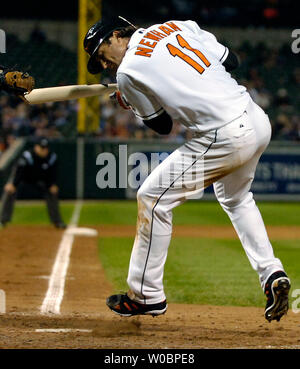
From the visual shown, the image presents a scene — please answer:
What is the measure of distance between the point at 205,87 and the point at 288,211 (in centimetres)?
1376

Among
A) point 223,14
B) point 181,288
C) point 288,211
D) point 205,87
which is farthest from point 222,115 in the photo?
point 223,14

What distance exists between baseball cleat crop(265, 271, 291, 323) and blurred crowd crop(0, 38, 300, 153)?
14755 millimetres

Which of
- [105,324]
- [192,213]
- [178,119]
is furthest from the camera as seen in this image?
[192,213]

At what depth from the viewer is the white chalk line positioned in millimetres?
5965

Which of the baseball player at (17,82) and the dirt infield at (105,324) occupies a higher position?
the baseball player at (17,82)

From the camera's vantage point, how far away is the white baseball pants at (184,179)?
4.46 meters

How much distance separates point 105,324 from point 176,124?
13.4m

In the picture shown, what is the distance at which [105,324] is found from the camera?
5.21 m

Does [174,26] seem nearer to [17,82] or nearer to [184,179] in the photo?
[184,179]

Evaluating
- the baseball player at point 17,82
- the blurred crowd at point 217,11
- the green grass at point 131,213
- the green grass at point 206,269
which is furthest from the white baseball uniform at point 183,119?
the blurred crowd at point 217,11

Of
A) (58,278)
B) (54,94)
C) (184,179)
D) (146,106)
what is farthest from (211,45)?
(58,278)

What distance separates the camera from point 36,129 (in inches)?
791

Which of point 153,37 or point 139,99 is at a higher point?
point 153,37

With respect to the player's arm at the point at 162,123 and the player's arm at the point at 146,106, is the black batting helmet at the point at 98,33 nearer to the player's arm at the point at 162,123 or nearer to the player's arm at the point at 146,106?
the player's arm at the point at 146,106
